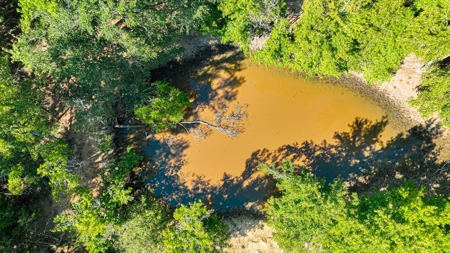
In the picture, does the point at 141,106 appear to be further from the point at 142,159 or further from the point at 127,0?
the point at 127,0

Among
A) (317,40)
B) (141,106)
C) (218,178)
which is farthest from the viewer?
(218,178)

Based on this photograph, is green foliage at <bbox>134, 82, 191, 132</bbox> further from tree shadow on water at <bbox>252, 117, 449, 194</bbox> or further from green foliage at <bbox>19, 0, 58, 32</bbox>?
green foliage at <bbox>19, 0, 58, 32</bbox>

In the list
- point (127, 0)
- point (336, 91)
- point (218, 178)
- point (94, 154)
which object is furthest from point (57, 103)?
point (336, 91)

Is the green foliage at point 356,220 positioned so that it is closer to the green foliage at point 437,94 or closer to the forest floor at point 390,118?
the forest floor at point 390,118

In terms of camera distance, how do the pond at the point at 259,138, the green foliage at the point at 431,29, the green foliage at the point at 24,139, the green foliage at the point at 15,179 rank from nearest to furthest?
1. the green foliage at the point at 431,29
2. the green foliage at the point at 24,139
3. the green foliage at the point at 15,179
4. the pond at the point at 259,138

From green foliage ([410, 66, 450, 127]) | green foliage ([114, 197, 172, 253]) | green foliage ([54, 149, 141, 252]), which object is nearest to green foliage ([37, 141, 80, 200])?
green foliage ([54, 149, 141, 252])

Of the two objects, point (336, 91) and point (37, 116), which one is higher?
point (336, 91)

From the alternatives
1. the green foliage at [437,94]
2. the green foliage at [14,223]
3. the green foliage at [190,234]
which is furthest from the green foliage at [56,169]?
the green foliage at [437,94]

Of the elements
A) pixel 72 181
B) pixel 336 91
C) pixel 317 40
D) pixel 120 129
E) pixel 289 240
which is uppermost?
pixel 336 91
